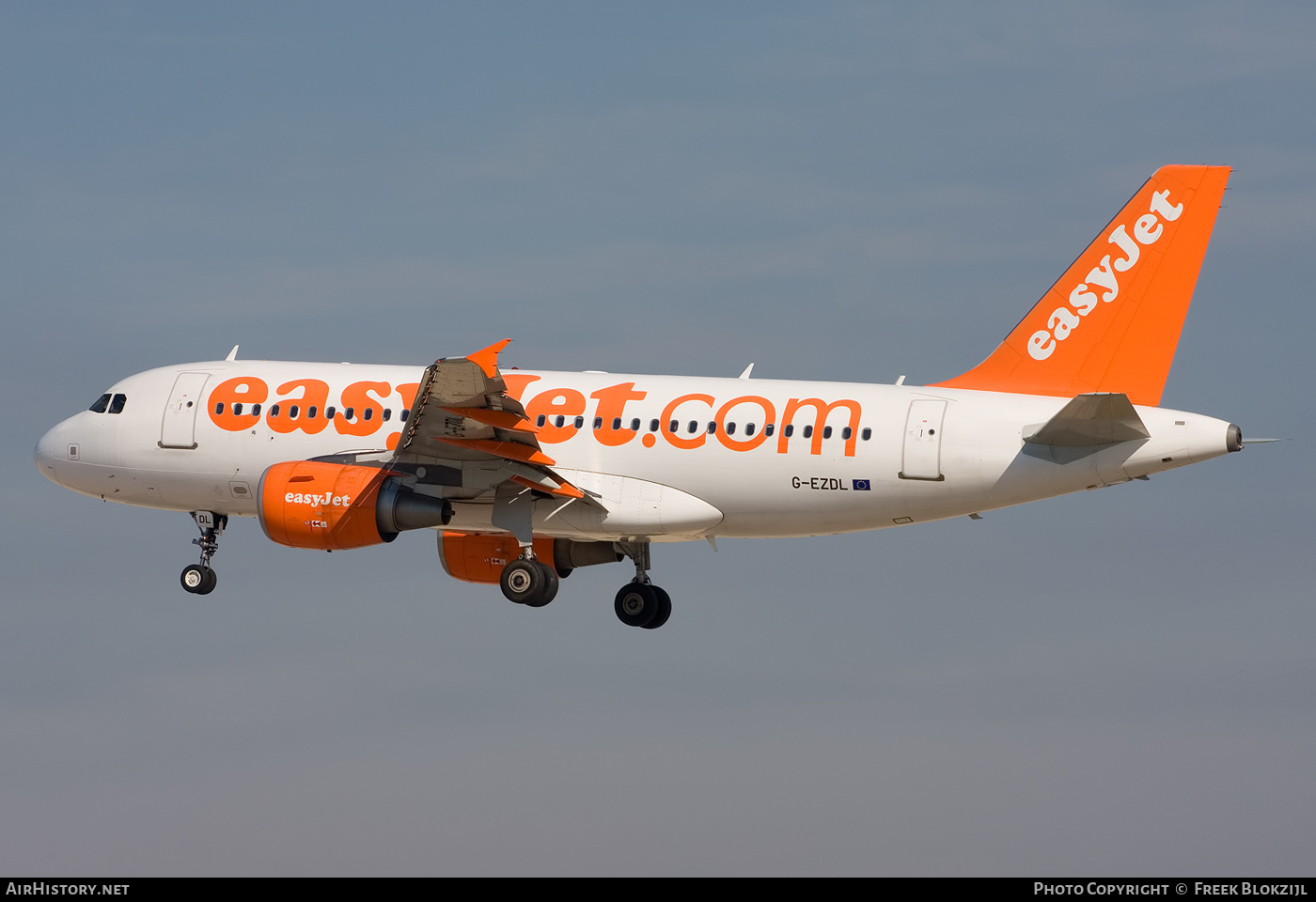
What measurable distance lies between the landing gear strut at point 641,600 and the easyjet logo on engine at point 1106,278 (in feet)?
37.1

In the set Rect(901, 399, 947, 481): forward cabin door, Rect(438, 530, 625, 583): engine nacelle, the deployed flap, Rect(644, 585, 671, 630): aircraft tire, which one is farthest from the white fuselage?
Rect(644, 585, 671, 630): aircraft tire

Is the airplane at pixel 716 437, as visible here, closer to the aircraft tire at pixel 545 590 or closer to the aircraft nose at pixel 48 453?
the aircraft tire at pixel 545 590

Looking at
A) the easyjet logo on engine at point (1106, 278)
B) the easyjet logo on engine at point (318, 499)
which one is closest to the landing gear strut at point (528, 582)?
the easyjet logo on engine at point (318, 499)

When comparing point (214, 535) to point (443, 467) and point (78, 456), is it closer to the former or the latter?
point (78, 456)

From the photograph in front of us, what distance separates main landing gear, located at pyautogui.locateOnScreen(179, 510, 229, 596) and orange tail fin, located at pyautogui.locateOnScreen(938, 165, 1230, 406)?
63.0 feet

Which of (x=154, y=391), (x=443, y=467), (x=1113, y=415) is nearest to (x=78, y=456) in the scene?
(x=154, y=391)

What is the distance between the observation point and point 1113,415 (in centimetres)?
3884

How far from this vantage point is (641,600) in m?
46.8

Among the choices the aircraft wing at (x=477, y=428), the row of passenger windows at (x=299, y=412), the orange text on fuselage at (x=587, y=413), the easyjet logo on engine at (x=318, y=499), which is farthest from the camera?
the row of passenger windows at (x=299, y=412)

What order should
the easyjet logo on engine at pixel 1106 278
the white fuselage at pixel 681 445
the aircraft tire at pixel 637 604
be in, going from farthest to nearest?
the aircraft tire at pixel 637 604, the easyjet logo on engine at pixel 1106 278, the white fuselage at pixel 681 445

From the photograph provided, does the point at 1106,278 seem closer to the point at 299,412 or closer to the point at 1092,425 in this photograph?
the point at 1092,425

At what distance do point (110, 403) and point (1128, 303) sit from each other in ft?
82.4

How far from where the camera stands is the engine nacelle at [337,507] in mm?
41875

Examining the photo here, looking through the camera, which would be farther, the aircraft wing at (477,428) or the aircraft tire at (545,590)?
the aircraft tire at (545,590)
